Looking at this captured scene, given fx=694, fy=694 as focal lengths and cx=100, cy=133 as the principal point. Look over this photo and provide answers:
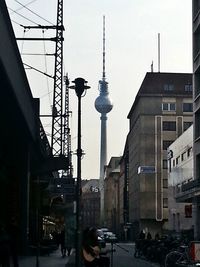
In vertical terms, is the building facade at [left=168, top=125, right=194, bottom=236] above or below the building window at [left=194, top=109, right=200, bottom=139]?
below

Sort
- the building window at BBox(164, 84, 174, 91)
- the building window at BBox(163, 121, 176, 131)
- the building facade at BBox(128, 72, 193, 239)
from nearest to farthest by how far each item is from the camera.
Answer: the building facade at BBox(128, 72, 193, 239)
the building window at BBox(163, 121, 176, 131)
the building window at BBox(164, 84, 174, 91)

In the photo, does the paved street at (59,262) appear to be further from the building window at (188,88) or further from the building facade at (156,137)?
the building window at (188,88)

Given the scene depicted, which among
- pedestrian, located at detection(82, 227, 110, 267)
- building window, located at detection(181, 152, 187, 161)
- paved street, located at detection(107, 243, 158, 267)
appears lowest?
paved street, located at detection(107, 243, 158, 267)

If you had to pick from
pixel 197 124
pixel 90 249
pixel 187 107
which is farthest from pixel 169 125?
pixel 90 249

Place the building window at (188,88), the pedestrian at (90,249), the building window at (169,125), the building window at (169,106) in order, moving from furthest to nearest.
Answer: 1. the building window at (188,88)
2. the building window at (169,106)
3. the building window at (169,125)
4. the pedestrian at (90,249)

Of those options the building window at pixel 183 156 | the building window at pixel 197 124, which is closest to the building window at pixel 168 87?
the building window at pixel 183 156

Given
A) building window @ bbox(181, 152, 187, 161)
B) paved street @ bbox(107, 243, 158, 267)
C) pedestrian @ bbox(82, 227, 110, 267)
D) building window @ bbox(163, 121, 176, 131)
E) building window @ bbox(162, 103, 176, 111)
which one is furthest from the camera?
building window @ bbox(162, 103, 176, 111)

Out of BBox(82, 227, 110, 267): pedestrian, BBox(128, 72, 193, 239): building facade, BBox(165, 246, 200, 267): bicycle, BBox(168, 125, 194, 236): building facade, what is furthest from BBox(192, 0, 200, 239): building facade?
BBox(128, 72, 193, 239): building facade

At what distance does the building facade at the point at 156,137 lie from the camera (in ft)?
379

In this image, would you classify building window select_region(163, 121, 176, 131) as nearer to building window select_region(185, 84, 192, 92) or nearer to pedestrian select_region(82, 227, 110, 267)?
building window select_region(185, 84, 192, 92)

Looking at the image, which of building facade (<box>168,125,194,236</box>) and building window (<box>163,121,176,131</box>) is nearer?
building facade (<box>168,125,194,236</box>)

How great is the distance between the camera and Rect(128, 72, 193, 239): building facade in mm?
115500

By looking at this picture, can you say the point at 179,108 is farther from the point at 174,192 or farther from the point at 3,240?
the point at 3,240

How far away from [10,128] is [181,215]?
52375 mm
